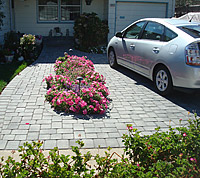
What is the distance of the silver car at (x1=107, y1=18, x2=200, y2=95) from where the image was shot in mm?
5633

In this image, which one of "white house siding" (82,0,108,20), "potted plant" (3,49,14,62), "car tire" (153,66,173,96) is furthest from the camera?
"white house siding" (82,0,108,20)

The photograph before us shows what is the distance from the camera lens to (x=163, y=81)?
21.1 feet

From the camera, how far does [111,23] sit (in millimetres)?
14312

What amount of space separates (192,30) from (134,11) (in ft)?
29.4

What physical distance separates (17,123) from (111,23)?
10548 millimetres

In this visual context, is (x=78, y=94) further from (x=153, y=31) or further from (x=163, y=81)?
(x=153, y=31)

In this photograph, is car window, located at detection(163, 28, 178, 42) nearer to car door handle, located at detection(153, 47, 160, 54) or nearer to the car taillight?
car door handle, located at detection(153, 47, 160, 54)

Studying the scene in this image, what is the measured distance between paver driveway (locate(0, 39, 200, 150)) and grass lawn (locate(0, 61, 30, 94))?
20 centimetres

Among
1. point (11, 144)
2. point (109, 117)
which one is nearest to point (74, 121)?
point (109, 117)

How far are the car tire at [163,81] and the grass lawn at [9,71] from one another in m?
3.82

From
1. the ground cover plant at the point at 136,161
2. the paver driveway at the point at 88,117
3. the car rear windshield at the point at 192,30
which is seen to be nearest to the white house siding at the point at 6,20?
the paver driveway at the point at 88,117

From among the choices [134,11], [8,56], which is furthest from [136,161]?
[134,11]

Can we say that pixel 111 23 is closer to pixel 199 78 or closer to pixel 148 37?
pixel 148 37

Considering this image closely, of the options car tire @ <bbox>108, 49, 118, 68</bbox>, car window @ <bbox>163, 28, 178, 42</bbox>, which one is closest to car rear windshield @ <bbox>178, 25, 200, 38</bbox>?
car window @ <bbox>163, 28, 178, 42</bbox>
